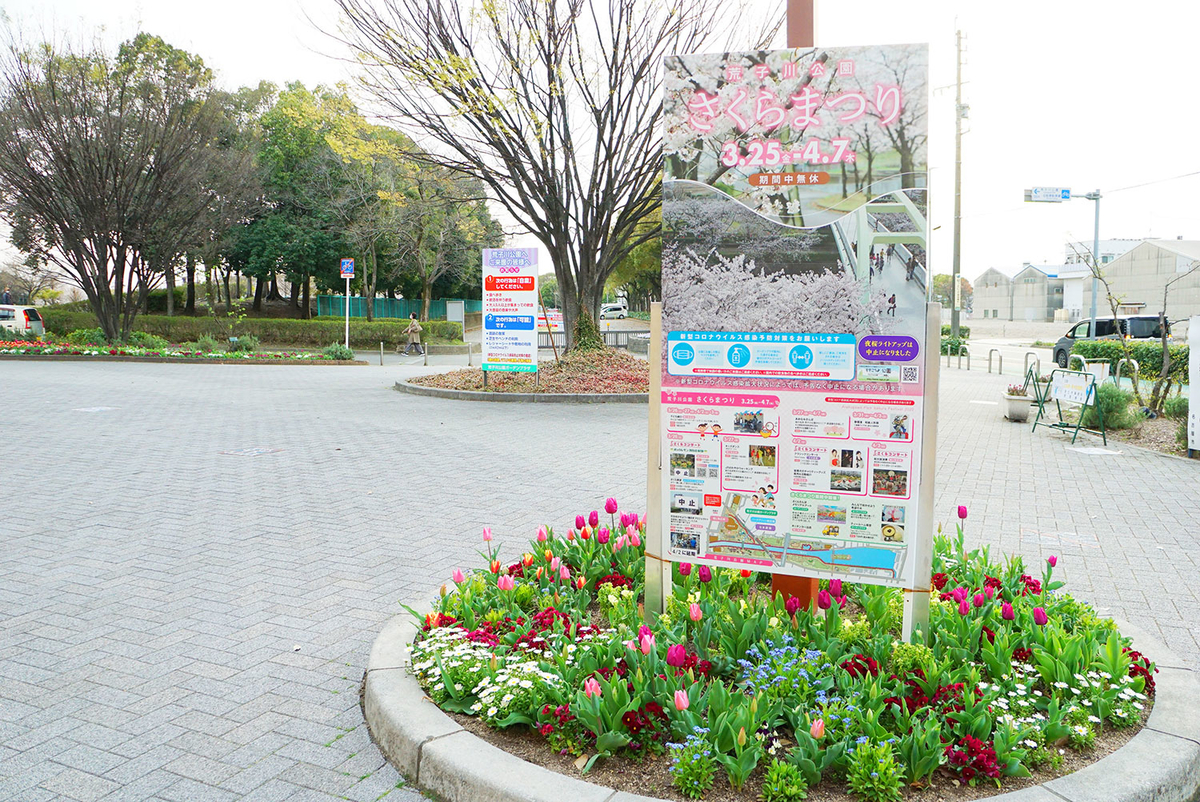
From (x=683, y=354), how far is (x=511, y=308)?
11985 millimetres

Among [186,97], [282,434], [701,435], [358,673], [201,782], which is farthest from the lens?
[186,97]

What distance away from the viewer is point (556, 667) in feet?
10.2

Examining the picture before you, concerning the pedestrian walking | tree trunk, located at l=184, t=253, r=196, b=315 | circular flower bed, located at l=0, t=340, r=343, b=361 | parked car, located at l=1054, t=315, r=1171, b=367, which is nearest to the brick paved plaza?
circular flower bed, located at l=0, t=340, r=343, b=361

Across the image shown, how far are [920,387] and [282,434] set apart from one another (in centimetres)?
929

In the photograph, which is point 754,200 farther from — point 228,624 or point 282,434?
point 282,434

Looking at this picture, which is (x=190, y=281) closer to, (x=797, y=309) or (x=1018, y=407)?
(x=1018, y=407)

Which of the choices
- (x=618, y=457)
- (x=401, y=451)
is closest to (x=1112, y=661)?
(x=618, y=457)

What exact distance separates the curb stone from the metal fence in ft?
140

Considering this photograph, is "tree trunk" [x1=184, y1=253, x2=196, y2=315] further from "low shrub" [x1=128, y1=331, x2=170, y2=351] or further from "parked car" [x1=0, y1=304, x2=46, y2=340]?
"low shrub" [x1=128, y1=331, x2=170, y2=351]

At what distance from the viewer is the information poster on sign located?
1487cm

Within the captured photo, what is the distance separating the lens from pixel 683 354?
11.1ft

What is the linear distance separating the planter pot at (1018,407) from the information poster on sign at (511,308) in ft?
25.3

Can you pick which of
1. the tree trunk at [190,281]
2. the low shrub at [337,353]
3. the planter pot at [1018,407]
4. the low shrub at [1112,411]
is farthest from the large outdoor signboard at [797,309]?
the tree trunk at [190,281]

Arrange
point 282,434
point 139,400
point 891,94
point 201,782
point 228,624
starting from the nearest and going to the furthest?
point 201,782
point 891,94
point 228,624
point 282,434
point 139,400
